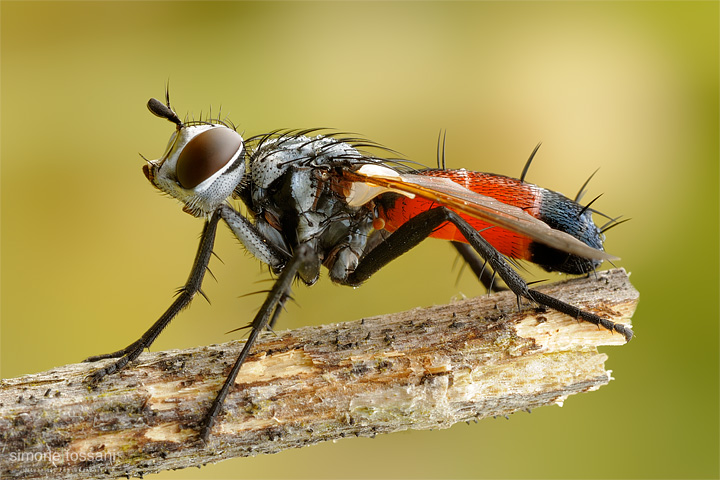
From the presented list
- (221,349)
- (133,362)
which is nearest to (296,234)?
(221,349)

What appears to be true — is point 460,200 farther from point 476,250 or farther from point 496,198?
point 496,198

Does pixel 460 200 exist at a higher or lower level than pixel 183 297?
higher

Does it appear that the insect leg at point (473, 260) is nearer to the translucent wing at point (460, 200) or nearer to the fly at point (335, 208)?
the fly at point (335, 208)

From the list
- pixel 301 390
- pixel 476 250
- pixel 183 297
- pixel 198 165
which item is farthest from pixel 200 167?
pixel 476 250

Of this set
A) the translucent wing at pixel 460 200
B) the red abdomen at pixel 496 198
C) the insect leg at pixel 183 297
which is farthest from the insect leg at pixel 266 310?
the red abdomen at pixel 496 198

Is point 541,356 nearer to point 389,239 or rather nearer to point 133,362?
point 389,239

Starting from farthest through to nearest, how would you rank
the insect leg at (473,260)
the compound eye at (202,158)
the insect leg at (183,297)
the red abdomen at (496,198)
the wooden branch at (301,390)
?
the insect leg at (473,260), the red abdomen at (496,198), the compound eye at (202,158), the insect leg at (183,297), the wooden branch at (301,390)
